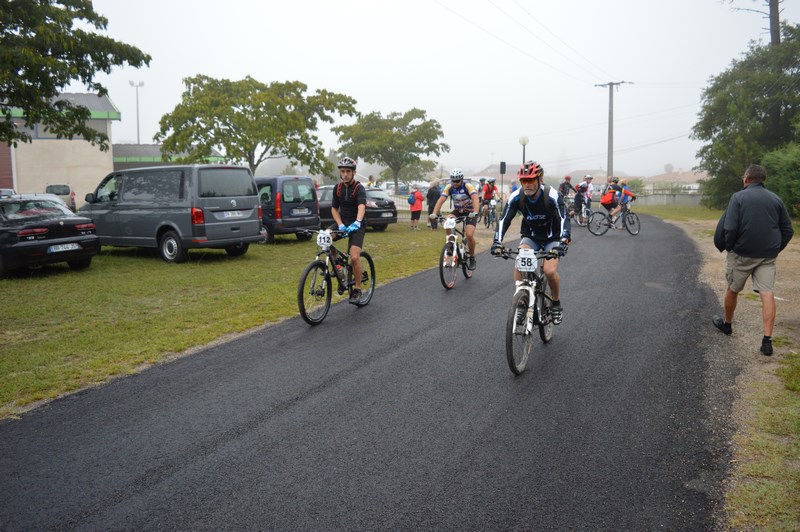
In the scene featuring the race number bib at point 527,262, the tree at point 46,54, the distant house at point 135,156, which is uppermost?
the distant house at point 135,156

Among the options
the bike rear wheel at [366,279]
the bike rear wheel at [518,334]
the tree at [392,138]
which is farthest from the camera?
the tree at [392,138]

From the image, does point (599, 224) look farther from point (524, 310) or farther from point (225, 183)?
point (524, 310)

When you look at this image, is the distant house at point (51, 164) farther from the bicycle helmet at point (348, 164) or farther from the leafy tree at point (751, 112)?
the bicycle helmet at point (348, 164)

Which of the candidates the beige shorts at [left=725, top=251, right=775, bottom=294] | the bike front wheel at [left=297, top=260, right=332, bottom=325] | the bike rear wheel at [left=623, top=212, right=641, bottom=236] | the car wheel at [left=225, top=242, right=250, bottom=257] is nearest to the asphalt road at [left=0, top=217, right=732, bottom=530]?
the bike front wheel at [left=297, top=260, right=332, bottom=325]

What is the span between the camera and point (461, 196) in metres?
11.1

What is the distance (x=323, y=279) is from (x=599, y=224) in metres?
13.9

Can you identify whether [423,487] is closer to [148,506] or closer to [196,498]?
[196,498]

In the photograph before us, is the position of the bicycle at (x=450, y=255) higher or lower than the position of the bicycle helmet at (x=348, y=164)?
lower

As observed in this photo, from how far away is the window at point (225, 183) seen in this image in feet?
41.6

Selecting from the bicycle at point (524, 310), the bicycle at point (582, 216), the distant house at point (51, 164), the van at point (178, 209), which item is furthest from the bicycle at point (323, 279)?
the distant house at point (51, 164)

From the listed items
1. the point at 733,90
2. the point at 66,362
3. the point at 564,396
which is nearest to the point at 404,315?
the point at 564,396

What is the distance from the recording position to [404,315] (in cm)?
812

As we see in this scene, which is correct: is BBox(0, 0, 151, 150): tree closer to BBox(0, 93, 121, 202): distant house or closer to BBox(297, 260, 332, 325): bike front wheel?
BBox(297, 260, 332, 325): bike front wheel

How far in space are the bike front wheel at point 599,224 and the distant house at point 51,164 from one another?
138 ft
